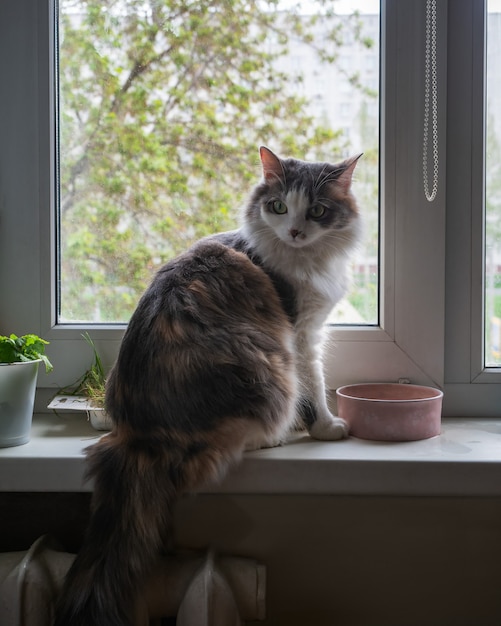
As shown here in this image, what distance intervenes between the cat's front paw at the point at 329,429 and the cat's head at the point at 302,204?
36cm

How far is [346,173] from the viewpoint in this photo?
124 cm

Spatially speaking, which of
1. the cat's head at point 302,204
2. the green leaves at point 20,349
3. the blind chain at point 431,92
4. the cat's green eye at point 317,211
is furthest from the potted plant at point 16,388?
the blind chain at point 431,92

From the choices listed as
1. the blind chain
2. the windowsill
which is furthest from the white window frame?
the windowsill

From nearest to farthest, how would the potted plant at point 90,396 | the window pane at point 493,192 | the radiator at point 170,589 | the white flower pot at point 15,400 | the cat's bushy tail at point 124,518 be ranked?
the cat's bushy tail at point 124,518
the radiator at point 170,589
the white flower pot at point 15,400
the potted plant at point 90,396
the window pane at point 493,192

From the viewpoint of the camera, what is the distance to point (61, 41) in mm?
1440

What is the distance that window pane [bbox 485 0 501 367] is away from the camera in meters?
1.40

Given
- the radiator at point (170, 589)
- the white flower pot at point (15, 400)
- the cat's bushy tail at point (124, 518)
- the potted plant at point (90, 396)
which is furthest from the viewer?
the potted plant at point (90, 396)

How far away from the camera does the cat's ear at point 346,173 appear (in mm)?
1228

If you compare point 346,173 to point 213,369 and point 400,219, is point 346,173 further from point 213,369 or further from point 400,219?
point 213,369

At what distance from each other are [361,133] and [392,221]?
231mm

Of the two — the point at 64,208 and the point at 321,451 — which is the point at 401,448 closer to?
the point at 321,451

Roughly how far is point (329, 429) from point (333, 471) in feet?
0.46

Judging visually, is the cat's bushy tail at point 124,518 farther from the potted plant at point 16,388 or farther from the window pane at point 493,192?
the window pane at point 493,192

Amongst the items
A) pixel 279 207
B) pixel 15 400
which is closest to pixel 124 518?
pixel 15 400
